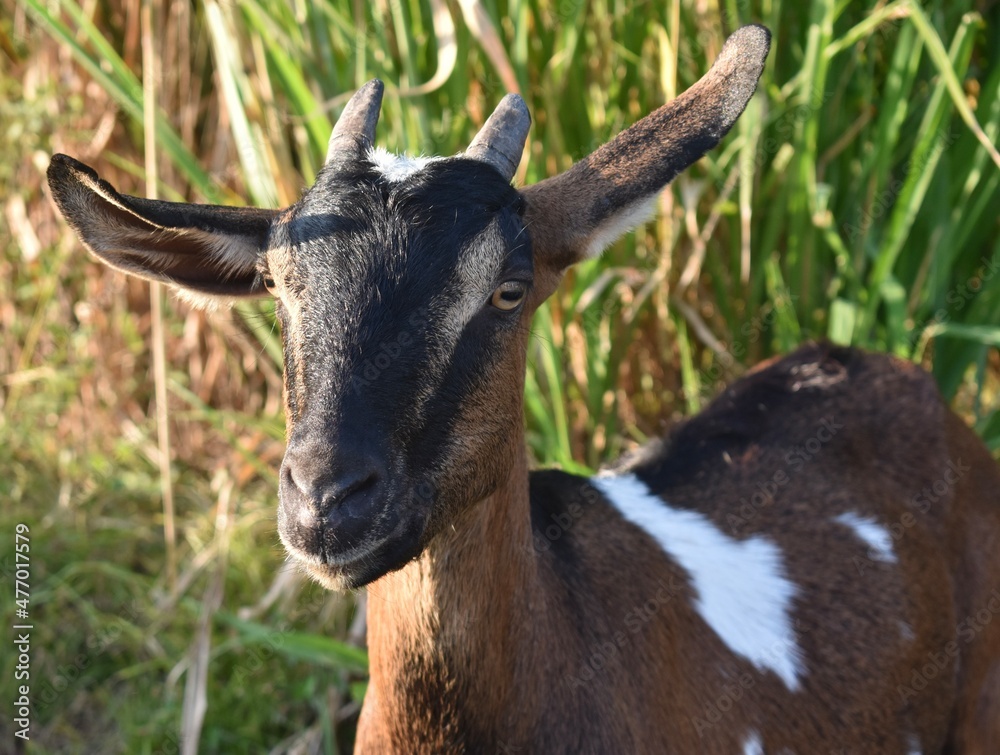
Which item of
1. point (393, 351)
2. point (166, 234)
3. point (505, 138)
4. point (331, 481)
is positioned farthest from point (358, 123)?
point (331, 481)

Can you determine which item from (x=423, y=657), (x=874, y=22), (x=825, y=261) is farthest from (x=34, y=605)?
(x=874, y=22)

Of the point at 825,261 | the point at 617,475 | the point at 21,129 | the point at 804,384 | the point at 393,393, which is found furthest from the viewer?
the point at 21,129

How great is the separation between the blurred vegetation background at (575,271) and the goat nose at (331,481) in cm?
177

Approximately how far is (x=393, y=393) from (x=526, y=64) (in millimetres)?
2215

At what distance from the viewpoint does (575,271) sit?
13.6ft

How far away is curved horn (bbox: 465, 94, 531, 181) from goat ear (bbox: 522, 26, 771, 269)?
107mm

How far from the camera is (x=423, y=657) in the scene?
2.33 meters

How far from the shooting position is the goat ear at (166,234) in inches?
88.4

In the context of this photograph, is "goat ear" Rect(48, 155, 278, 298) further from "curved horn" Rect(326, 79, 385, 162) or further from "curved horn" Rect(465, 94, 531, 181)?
"curved horn" Rect(465, 94, 531, 181)

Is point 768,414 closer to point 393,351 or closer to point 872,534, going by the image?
point 872,534

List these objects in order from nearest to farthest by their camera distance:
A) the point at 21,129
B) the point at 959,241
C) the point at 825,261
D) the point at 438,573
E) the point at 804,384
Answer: the point at 438,573 → the point at 804,384 → the point at 959,241 → the point at 825,261 → the point at 21,129

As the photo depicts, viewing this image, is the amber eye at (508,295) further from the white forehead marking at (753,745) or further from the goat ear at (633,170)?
the white forehead marking at (753,745)

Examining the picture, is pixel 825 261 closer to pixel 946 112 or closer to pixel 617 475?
pixel 946 112

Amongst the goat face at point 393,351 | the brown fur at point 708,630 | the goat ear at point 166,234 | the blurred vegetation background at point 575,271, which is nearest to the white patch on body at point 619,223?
the goat face at point 393,351
